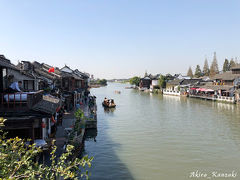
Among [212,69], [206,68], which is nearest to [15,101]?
[212,69]

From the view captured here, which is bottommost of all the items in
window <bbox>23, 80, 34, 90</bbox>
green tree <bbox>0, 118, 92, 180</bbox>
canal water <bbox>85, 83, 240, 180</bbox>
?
canal water <bbox>85, 83, 240, 180</bbox>

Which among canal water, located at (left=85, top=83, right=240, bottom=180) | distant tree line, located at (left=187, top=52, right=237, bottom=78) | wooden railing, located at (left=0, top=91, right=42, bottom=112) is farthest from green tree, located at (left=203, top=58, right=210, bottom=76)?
wooden railing, located at (left=0, top=91, right=42, bottom=112)

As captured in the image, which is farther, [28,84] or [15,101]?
[28,84]

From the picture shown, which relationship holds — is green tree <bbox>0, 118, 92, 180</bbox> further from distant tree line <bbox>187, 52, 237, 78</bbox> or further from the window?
distant tree line <bbox>187, 52, 237, 78</bbox>

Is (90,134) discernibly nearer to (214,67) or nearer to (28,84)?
(28,84)

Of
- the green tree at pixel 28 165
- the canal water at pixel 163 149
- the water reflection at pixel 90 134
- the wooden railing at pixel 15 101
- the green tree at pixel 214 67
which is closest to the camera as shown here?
the green tree at pixel 28 165

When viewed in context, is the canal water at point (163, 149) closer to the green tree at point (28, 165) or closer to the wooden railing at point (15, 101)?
the wooden railing at point (15, 101)

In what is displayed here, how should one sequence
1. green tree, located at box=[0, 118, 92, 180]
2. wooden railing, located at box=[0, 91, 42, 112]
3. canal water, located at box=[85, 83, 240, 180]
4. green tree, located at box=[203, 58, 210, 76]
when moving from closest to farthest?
1. green tree, located at box=[0, 118, 92, 180]
2. wooden railing, located at box=[0, 91, 42, 112]
3. canal water, located at box=[85, 83, 240, 180]
4. green tree, located at box=[203, 58, 210, 76]

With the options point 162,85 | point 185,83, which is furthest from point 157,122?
point 162,85

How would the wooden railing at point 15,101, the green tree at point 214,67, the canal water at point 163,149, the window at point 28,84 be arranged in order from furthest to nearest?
the green tree at point 214,67
the window at point 28,84
the canal water at point 163,149
the wooden railing at point 15,101

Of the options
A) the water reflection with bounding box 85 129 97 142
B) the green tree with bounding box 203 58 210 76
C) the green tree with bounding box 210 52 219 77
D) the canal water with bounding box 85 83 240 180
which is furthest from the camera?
the green tree with bounding box 203 58 210 76

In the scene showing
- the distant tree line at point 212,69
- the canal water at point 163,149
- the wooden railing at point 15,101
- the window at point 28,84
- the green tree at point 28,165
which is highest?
the distant tree line at point 212,69

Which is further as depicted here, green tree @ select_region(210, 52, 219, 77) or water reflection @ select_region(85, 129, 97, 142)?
green tree @ select_region(210, 52, 219, 77)

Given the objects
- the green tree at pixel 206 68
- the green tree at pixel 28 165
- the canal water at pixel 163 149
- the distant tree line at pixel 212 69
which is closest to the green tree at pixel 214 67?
the distant tree line at pixel 212 69
